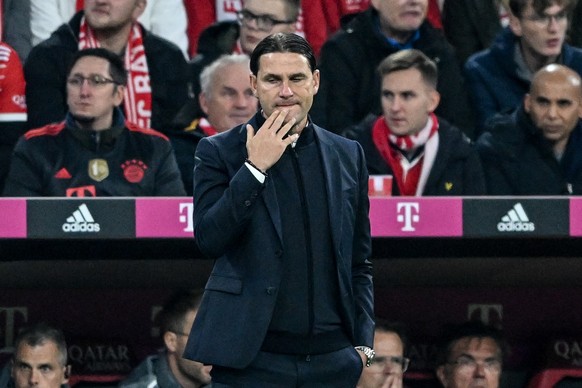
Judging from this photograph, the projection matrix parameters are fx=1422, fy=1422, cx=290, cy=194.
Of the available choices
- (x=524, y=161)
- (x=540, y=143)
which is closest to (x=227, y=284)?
(x=524, y=161)

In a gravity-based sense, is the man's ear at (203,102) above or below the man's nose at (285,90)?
above

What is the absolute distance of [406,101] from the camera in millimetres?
6379

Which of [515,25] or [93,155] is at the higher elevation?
[515,25]

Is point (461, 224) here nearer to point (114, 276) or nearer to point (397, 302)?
point (397, 302)

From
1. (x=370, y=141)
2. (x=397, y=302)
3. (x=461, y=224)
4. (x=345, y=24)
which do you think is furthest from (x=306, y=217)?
(x=345, y=24)

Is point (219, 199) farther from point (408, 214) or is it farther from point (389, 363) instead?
point (389, 363)

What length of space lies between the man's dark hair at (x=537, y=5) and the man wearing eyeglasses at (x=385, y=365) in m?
1.85

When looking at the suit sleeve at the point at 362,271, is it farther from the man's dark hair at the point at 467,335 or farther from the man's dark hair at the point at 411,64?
the man's dark hair at the point at 411,64

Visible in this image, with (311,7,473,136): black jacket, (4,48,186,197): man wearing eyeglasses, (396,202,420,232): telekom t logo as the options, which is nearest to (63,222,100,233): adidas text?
(4,48,186,197): man wearing eyeglasses

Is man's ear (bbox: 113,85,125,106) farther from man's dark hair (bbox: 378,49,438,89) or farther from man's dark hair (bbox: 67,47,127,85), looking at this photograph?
man's dark hair (bbox: 378,49,438,89)

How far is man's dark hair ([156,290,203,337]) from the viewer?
5.99 meters

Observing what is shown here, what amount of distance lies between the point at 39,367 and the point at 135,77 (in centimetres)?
175

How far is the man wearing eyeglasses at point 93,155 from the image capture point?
6027mm

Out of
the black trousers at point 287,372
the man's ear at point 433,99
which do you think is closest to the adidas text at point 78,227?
the man's ear at point 433,99
